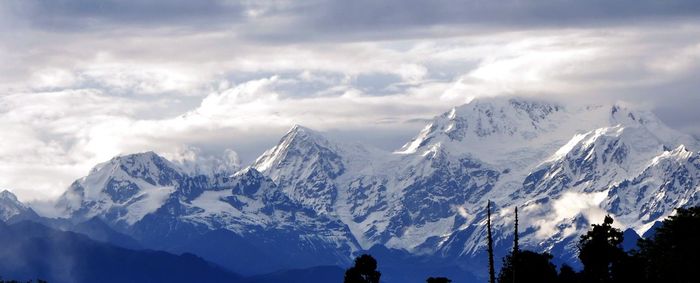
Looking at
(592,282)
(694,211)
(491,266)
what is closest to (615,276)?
(592,282)

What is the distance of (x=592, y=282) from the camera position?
653 feet

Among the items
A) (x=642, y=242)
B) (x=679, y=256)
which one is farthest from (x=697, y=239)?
(x=642, y=242)

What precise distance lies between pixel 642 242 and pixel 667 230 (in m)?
17.1

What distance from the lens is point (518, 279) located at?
19900cm

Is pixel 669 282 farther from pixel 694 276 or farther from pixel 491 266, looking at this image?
pixel 491 266

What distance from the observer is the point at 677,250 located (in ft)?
550

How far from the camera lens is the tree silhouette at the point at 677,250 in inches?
6486

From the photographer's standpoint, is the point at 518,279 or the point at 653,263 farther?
the point at 518,279

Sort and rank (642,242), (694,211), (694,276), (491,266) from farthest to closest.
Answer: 1. (642,242)
2. (694,211)
3. (694,276)
4. (491,266)

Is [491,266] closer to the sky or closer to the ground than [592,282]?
closer to the ground

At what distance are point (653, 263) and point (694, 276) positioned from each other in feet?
33.9

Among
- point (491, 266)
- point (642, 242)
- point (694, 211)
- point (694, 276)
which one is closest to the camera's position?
point (491, 266)

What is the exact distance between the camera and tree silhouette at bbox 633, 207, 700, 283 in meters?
165

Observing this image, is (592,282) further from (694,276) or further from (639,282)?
(694,276)
